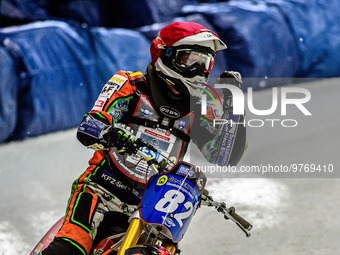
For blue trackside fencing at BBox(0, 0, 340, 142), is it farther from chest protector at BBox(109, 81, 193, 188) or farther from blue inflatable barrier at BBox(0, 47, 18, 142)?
chest protector at BBox(109, 81, 193, 188)

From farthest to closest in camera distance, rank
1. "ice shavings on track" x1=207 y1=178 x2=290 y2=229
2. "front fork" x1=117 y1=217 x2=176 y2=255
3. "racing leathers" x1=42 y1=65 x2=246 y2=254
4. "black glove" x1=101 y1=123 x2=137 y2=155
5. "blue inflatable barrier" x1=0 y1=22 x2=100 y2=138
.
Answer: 1. "blue inflatable barrier" x1=0 y1=22 x2=100 y2=138
2. "ice shavings on track" x1=207 y1=178 x2=290 y2=229
3. "racing leathers" x1=42 y1=65 x2=246 y2=254
4. "black glove" x1=101 y1=123 x2=137 y2=155
5. "front fork" x1=117 y1=217 x2=176 y2=255

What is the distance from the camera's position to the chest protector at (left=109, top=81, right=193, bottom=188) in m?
2.94

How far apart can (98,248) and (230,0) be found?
7.32 m

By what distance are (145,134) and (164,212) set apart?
2.37 ft

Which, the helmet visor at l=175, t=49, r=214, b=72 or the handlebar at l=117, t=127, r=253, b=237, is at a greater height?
the helmet visor at l=175, t=49, r=214, b=72

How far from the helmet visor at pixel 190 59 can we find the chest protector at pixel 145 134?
27 centimetres

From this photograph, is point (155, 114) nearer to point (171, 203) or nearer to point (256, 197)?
point (171, 203)

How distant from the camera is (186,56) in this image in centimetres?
290

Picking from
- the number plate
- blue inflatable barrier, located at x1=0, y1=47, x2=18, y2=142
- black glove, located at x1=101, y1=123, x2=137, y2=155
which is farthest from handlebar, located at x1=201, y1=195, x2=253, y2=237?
blue inflatable barrier, located at x1=0, y1=47, x2=18, y2=142

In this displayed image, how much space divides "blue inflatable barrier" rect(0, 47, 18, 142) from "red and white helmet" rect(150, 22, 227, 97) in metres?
3.71

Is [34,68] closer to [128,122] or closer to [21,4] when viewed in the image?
[21,4]

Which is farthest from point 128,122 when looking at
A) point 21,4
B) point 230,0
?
point 230,0

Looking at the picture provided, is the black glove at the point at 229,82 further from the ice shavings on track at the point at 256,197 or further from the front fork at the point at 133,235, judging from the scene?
the ice shavings on track at the point at 256,197

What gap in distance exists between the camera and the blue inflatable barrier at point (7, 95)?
20.4ft
